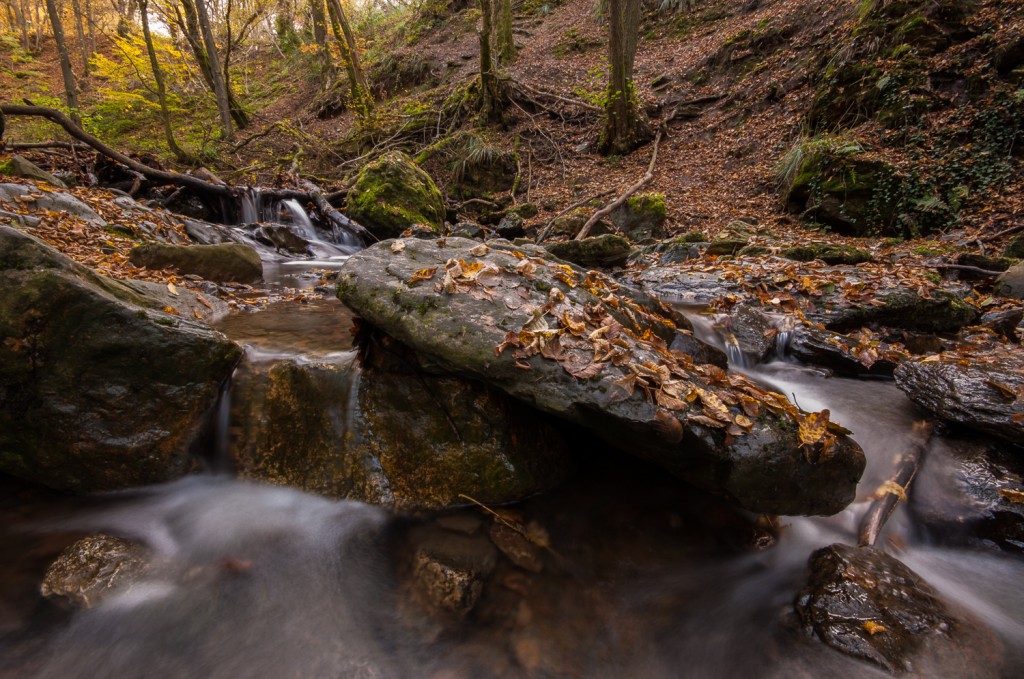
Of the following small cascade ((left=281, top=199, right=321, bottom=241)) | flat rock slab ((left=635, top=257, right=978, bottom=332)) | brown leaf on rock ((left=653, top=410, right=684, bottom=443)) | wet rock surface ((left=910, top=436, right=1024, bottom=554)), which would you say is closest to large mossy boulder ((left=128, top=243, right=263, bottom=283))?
small cascade ((left=281, top=199, right=321, bottom=241))

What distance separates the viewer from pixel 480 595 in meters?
2.33

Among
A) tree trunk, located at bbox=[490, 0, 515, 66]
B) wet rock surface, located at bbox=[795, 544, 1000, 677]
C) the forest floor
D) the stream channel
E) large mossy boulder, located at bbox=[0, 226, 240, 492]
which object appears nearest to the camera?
wet rock surface, located at bbox=[795, 544, 1000, 677]

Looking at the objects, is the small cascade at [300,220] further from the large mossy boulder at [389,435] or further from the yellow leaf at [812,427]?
the yellow leaf at [812,427]

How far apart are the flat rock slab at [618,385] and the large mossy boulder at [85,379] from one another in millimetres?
1222

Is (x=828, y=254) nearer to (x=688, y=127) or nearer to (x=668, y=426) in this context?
(x=668, y=426)

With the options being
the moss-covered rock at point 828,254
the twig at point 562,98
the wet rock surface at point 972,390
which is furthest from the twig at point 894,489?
the twig at point 562,98

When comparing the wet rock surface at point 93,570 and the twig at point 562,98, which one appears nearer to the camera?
the wet rock surface at point 93,570

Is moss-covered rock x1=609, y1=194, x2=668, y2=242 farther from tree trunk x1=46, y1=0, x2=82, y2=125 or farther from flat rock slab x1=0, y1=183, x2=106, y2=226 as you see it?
tree trunk x1=46, y1=0, x2=82, y2=125

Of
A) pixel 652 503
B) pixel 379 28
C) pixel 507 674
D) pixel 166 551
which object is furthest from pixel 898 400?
pixel 379 28

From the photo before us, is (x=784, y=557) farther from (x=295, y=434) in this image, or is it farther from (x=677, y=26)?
(x=677, y=26)

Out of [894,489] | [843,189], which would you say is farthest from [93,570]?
[843,189]

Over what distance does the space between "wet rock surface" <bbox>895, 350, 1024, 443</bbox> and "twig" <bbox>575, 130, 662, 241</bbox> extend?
221 inches

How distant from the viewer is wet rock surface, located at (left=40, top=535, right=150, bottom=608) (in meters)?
2.20

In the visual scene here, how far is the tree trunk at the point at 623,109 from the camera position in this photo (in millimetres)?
11914
